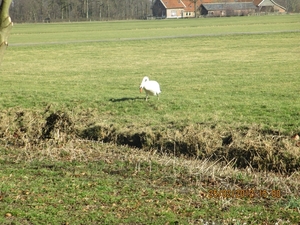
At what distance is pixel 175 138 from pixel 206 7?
487ft

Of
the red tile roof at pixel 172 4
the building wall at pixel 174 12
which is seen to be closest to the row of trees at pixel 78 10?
the red tile roof at pixel 172 4

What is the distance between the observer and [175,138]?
38.4 feet

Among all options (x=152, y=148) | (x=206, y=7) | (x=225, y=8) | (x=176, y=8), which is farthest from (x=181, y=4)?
(x=152, y=148)

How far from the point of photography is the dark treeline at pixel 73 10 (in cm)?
12162

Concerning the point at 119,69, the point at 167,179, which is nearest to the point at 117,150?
the point at 167,179

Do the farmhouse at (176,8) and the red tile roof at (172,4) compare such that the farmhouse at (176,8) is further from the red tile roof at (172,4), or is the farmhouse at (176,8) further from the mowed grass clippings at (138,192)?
the mowed grass clippings at (138,192)

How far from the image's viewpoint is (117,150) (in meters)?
11.3

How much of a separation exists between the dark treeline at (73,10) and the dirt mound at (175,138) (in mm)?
99601

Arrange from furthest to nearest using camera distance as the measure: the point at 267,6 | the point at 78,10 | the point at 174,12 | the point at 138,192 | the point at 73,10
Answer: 1. the point at 174,12
2. the point at 267,6
3. the point at 78,10
4. the point at 73,10
5. the point at 138,192

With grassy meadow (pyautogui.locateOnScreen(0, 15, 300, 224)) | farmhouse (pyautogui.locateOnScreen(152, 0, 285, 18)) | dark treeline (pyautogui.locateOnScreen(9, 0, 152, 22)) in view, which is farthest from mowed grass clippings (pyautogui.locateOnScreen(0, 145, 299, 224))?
farmhouse (pyautogui.locateOnScreen(152, 0, 285, 18))

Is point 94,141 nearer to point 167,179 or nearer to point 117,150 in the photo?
point 117,150

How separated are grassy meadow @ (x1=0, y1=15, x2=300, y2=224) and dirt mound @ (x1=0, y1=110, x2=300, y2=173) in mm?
24

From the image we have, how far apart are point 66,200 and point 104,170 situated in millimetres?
1901

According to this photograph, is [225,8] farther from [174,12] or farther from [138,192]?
[138,192]
